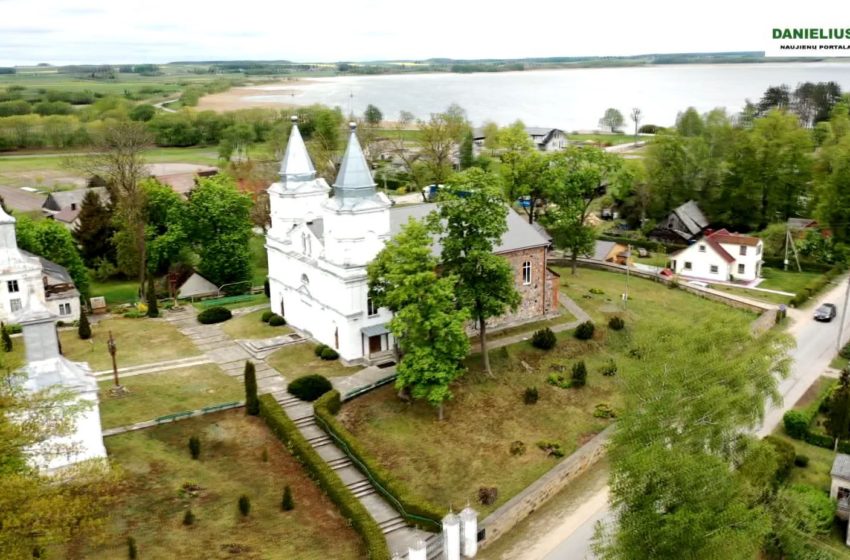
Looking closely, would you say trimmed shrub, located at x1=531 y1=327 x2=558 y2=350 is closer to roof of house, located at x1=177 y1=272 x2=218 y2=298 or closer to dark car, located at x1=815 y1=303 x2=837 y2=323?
dark car, located at x1=815 y1=303 x2=837 y2=323

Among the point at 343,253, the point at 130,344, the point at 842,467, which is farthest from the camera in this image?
the point at 130,344

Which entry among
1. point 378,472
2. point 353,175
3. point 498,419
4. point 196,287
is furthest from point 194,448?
point 196,287

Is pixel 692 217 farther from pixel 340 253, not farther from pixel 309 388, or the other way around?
pixel 309 388

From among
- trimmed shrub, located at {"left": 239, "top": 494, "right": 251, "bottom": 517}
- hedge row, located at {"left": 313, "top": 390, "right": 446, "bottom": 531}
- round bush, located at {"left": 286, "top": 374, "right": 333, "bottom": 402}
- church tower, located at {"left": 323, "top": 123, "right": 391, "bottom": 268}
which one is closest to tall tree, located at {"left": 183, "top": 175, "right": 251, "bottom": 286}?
church tower, located at {"left": 323, "top": 123, "right": 391, "bottom": 268}

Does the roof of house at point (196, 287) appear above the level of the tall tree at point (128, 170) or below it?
below

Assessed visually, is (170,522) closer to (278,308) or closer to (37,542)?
(37,542)

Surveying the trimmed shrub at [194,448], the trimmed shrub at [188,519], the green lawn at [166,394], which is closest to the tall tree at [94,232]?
the green lawn at [166,394]

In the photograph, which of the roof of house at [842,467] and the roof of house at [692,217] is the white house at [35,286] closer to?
the roof of house at [842,467]
